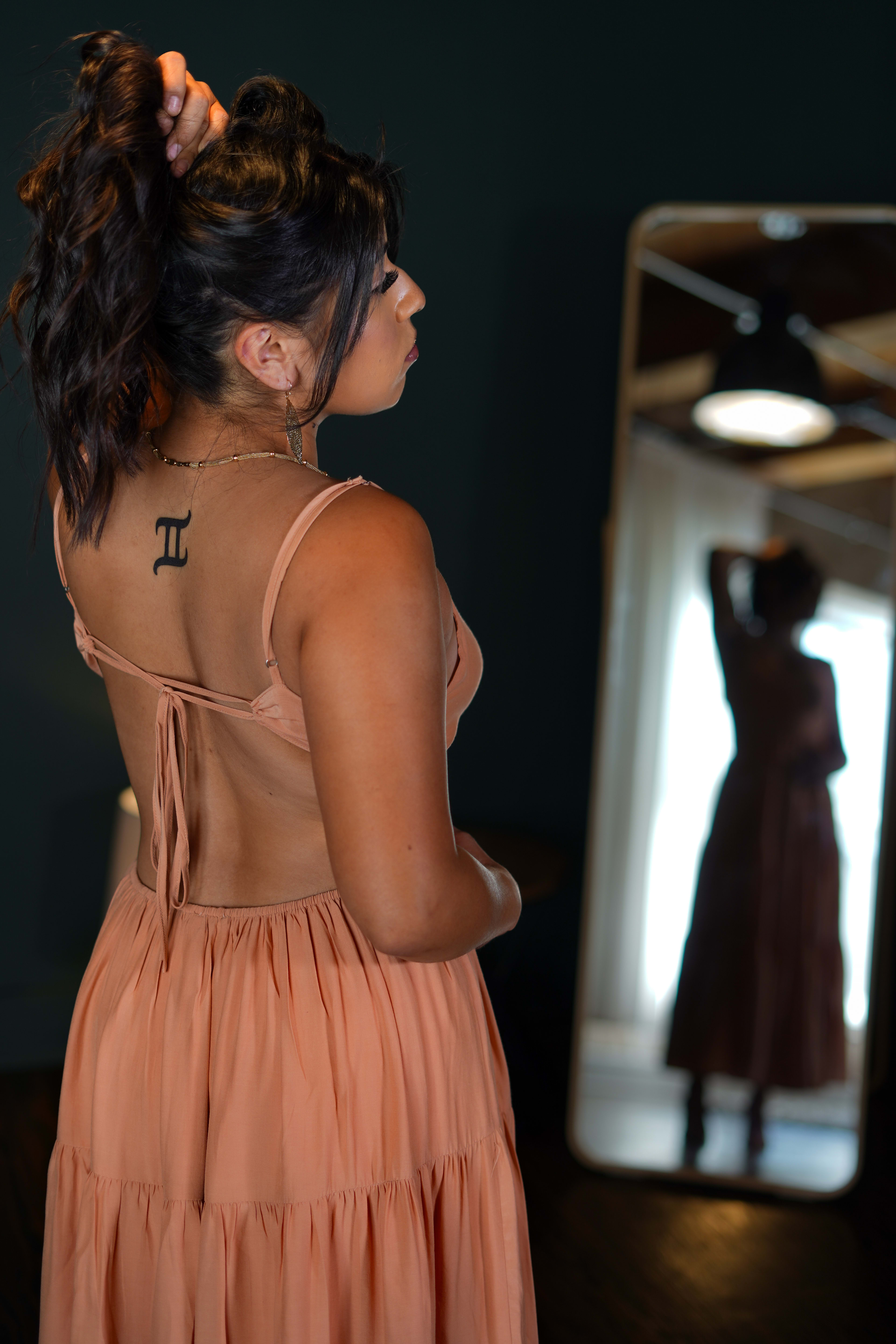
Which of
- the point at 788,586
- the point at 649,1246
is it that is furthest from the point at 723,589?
the point at 649,1246

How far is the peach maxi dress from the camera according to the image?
3.03 feet

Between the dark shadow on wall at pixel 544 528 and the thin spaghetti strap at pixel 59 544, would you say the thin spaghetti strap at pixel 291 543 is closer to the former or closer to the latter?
the thin spaghetti strap at pixel 59 544

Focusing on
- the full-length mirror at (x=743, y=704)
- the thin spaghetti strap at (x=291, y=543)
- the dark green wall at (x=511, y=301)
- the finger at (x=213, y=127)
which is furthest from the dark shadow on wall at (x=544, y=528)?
the thin spaghetti strap at (x=291, y=543)

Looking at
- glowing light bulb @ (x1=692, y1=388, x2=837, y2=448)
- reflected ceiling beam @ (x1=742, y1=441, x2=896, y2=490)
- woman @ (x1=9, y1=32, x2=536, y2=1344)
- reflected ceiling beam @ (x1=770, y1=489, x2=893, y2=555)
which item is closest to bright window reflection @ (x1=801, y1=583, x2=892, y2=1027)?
reflected ceiling beam @ (x1=770, y1=489, x2=893, y2=555)

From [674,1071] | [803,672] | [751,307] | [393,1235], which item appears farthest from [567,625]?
[393,1235]

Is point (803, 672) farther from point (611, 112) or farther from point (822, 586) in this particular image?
point (611, 112)

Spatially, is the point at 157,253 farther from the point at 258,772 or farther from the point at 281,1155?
the point at 281,1155

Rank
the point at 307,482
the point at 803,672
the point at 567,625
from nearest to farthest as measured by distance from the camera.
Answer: the point at 307,482 < the point at 803,672 < the point at 567,625

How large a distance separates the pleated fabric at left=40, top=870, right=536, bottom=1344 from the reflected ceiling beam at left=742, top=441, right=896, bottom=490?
174cm

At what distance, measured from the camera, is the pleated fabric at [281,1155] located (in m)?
0.92

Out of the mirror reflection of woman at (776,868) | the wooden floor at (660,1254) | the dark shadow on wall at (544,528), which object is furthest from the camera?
the dark shadow on wall at (544,528)

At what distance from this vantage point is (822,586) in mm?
2414

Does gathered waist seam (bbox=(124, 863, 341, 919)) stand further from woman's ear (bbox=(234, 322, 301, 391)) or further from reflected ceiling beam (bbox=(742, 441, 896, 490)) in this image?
reflected ceiling beam (bbox=(742, 441, 896, 490))

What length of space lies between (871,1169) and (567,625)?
1.49 m
